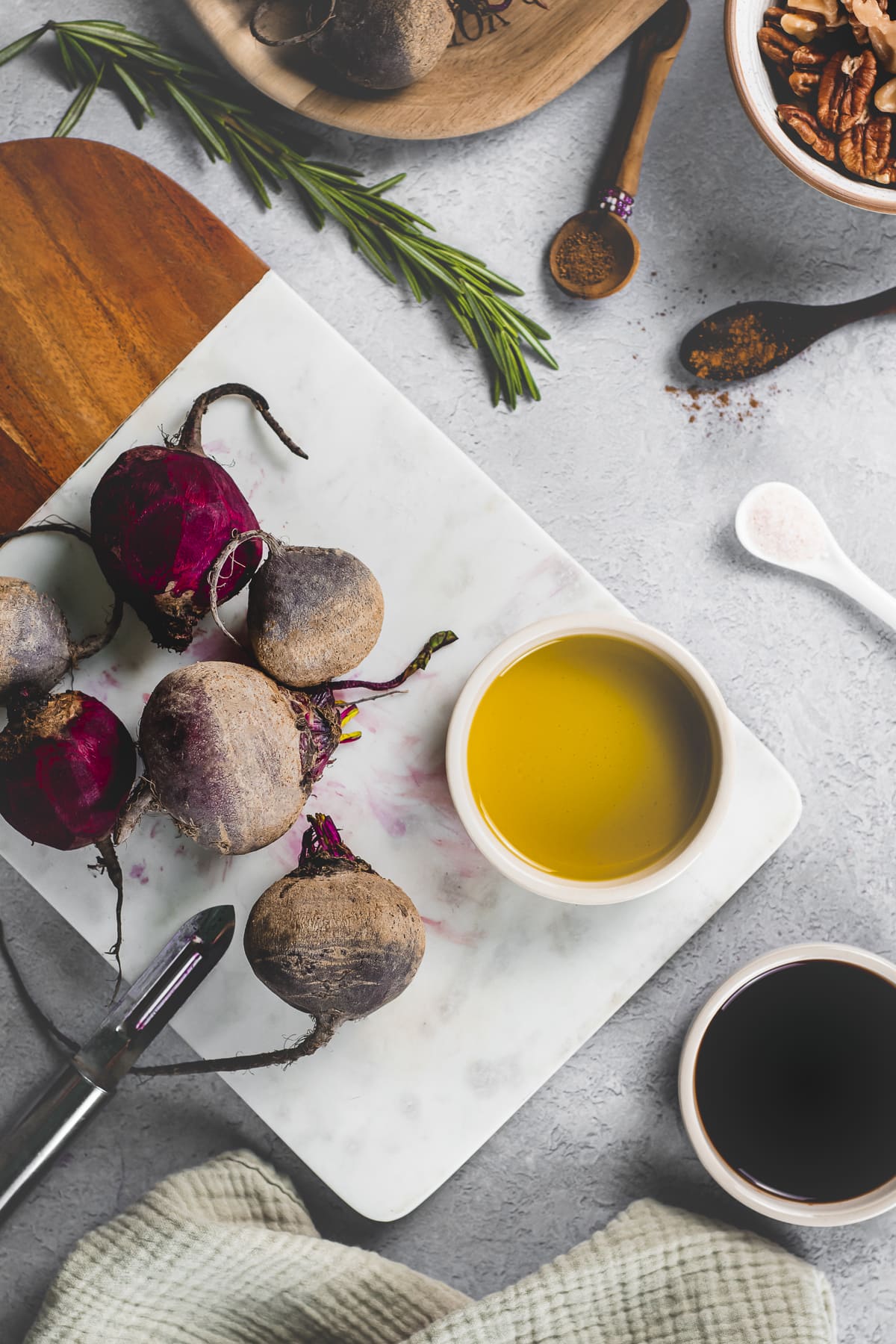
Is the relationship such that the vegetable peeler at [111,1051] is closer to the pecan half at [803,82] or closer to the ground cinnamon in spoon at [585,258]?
the ground cinnamon in spoon at [585,258]

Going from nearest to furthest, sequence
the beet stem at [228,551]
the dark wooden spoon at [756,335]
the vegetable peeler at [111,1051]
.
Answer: the beet stem at [228,551]
the vegetable peeler at [111,1051]
the dark wooden spoon at [756,335]

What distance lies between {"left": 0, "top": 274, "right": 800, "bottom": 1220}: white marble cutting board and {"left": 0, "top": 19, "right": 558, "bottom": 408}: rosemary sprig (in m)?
0.13

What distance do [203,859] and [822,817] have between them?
1.86ft

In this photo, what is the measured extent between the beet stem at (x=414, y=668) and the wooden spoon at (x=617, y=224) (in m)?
0.36

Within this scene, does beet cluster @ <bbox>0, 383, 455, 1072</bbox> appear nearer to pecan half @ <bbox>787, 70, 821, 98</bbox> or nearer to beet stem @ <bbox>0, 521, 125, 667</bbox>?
beet stem @ <bbox>0, 521, 125, 667</bbox>

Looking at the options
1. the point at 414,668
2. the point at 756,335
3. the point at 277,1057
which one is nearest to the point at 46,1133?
the point at 277,1057

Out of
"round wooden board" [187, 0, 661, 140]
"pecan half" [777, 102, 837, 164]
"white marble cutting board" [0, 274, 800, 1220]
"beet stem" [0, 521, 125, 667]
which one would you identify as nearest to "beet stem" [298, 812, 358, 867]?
"white marble cutting board" [0, 274, 800, 1220]

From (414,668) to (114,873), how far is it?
0.29 m

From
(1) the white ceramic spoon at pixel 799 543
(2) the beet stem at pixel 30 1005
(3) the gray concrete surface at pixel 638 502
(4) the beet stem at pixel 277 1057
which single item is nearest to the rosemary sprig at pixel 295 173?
(3) the gray concrete surface at pixel 638 502

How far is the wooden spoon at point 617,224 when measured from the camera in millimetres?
854

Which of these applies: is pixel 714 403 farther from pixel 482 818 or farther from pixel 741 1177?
pixel 741 1177

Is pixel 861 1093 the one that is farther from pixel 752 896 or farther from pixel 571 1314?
pixel 571 1314

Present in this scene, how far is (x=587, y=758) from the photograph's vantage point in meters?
0.75

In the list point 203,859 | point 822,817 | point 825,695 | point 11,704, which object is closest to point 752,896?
point 822,817
